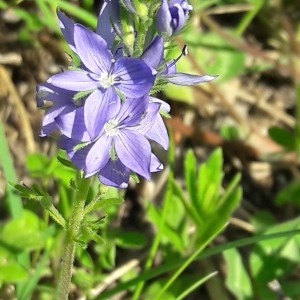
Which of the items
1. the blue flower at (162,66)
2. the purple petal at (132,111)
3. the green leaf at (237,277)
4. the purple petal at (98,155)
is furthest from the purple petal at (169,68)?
the green leaf at (237,277)

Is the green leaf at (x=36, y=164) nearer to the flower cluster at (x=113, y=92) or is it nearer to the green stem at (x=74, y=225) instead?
the green stem at (x=74, y=225)

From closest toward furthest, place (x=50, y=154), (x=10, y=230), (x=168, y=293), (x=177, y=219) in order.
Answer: (x=10, y=230)
(x=168, y=293)
(x=177, y=219)
(x=50, y=154)

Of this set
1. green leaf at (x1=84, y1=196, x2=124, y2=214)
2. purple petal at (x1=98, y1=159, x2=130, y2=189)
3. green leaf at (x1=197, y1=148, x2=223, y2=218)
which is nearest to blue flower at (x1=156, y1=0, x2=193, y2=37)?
purple petal at (x1=98, y1=159, x2=130, y2=189)

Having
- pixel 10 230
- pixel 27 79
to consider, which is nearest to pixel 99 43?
pixel 10 230

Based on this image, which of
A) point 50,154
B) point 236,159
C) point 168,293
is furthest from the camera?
point 236,159

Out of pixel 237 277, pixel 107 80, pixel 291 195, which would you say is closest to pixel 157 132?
pixel 107 80

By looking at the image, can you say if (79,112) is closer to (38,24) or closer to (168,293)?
(168,293)

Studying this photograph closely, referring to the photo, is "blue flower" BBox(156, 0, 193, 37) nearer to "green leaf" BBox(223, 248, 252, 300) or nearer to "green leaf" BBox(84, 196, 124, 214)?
"green leaf" BBox(84, 196, 124, 214)
